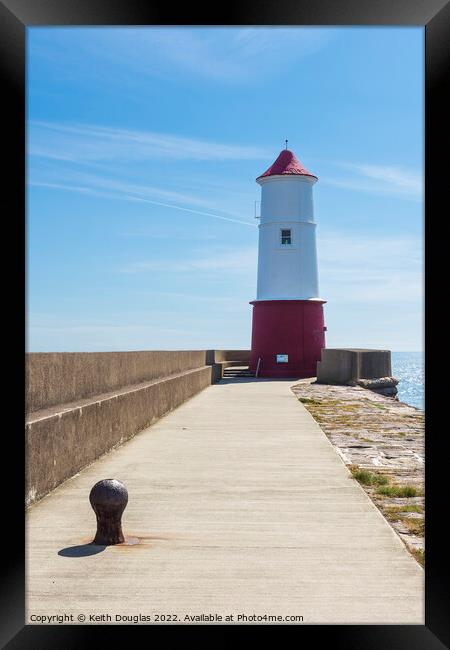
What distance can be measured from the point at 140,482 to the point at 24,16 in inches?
186

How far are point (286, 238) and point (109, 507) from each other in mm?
23388

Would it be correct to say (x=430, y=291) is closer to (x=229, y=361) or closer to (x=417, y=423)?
(x=417, y=423)

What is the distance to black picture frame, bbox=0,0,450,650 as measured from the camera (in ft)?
11.6

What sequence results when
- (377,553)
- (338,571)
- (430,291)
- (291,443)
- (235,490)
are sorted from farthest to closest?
(291,443)
(235,490)
(377,553)
(338,571)
(430,291)

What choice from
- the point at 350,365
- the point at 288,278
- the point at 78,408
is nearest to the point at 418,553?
the point at 78,408

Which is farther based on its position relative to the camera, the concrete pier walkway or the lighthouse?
the lighthouse

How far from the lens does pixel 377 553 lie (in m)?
4.93

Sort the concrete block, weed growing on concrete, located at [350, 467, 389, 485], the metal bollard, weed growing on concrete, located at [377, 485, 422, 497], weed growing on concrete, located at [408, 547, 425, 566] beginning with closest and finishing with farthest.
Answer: weed growing on concrete, located at [408, 547, 425, 566]
the metal bollard
weed growing on concrete, located at [377, 485, 422, 497]
weed growing on concrete, located at [350, 467, 389, 485]
the concrete block

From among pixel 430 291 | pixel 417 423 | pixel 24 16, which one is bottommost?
pixel 417 423

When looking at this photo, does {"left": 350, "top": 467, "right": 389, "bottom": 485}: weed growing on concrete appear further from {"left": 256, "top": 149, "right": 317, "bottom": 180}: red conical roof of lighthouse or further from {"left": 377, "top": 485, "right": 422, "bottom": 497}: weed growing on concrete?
{"left": 256, "top": 149, "right": 317, "bottom": 180}: red conical roof of lighthouse

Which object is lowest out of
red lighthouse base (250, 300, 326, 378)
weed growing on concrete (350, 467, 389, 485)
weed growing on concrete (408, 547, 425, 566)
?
weed growing on concrete (408, 547, 425, 566)

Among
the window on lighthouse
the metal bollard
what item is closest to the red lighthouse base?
the window on lighthouse

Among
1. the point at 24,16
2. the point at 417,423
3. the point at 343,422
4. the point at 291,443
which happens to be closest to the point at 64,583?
the point at 24,16

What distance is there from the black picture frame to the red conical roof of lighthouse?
2433cm
